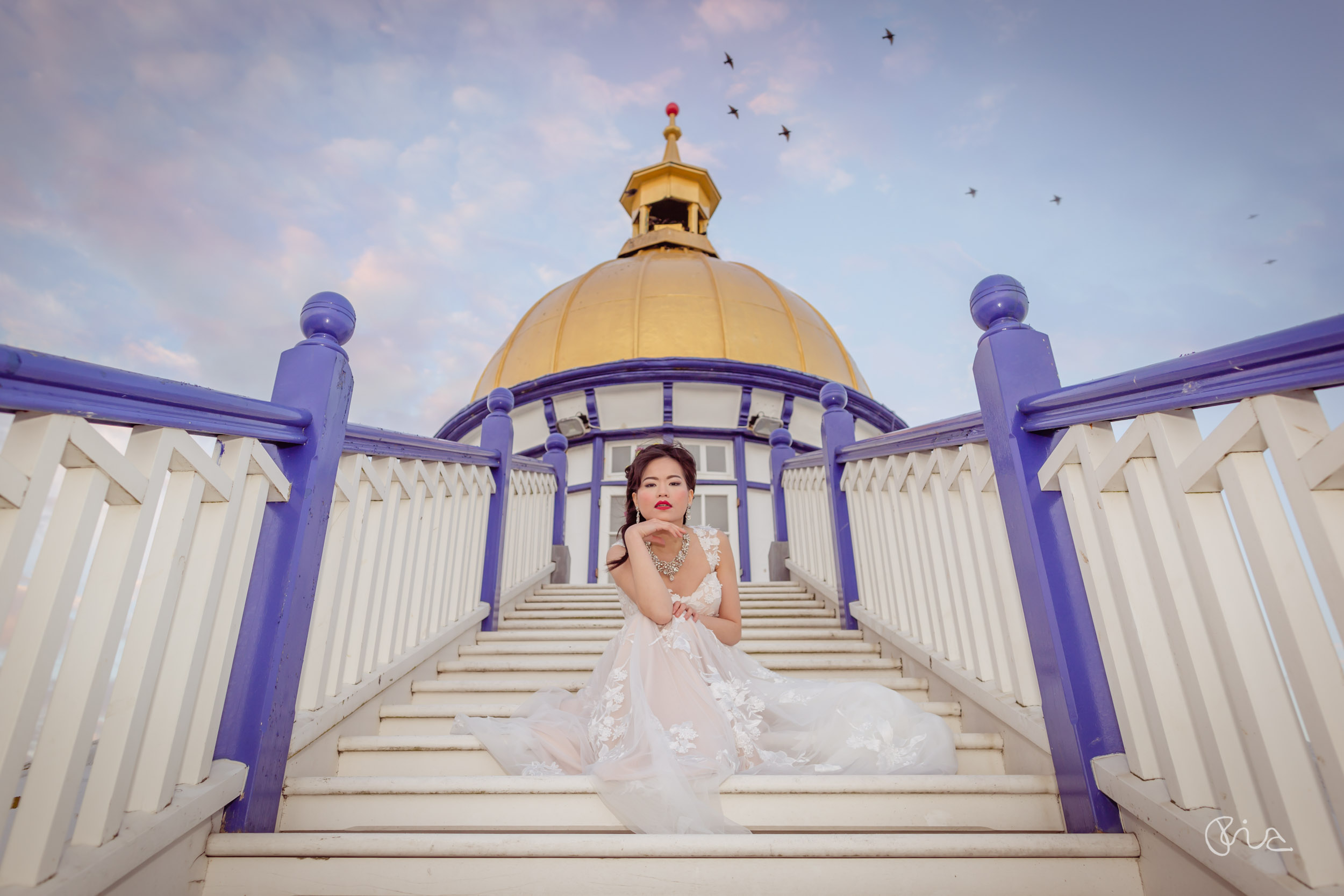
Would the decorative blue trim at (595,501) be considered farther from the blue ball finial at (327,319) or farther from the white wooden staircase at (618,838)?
the blue ball finial at (327,319)

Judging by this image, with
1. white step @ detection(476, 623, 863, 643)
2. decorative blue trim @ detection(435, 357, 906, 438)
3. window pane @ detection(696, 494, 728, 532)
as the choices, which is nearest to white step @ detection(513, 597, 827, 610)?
white step @ detection(476, 623, 863, 643)

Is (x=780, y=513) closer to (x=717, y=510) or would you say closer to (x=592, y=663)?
(x=717, y=510)

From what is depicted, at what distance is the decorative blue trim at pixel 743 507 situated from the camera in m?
8.08

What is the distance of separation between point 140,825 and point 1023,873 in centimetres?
210

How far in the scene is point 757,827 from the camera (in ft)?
5.54

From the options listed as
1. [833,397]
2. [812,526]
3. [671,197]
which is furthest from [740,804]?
[671,197]

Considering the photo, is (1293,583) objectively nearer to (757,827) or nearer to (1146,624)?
(1146,624)

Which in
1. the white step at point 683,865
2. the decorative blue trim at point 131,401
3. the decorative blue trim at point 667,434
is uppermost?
the decorative blue trim at point 667,434

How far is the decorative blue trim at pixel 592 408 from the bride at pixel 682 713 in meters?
6.15

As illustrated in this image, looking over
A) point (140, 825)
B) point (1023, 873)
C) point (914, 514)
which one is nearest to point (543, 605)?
point (914, 514)

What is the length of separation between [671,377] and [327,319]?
21.9ft

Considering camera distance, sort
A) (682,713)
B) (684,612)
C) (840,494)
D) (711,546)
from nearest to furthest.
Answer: (682,713) < (684,612) < (711,546) < (840,494)

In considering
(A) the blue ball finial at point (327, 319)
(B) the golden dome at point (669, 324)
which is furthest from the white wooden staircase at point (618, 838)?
(B) the golden dome at point (669, 324)

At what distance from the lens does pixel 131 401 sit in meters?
1.38
